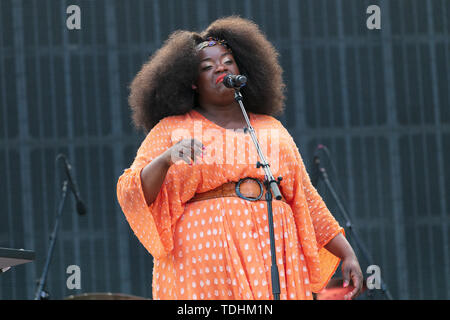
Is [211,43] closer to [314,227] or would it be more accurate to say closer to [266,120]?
[266,120]

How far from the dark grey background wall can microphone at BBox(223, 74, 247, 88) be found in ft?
25.3

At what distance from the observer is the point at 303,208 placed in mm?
3615

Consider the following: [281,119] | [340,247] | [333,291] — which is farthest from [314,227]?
[281,119]

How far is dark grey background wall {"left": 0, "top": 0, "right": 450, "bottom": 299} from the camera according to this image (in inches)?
443

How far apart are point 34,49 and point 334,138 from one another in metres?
4.63

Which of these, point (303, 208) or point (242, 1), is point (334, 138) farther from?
point (303, 208)

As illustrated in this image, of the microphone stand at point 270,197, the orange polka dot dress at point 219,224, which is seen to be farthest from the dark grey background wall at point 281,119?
the microphone stand at point 270,197

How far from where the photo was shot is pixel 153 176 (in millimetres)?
3311

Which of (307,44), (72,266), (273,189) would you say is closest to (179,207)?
(273,189)

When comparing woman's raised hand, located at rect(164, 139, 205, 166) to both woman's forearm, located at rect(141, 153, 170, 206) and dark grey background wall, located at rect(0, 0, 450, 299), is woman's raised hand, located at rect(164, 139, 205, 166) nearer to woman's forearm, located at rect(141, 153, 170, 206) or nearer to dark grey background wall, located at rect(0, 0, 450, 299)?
woman's forearm, located at rect(141, 153, 170, 206)

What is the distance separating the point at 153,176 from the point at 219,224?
1.18 ft

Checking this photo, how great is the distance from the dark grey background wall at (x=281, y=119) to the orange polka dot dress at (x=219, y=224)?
7600mm

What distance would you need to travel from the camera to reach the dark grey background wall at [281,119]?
11250 millimetres

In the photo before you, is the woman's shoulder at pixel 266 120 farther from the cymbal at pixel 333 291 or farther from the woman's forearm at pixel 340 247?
the cymbal at pixel 333 291
